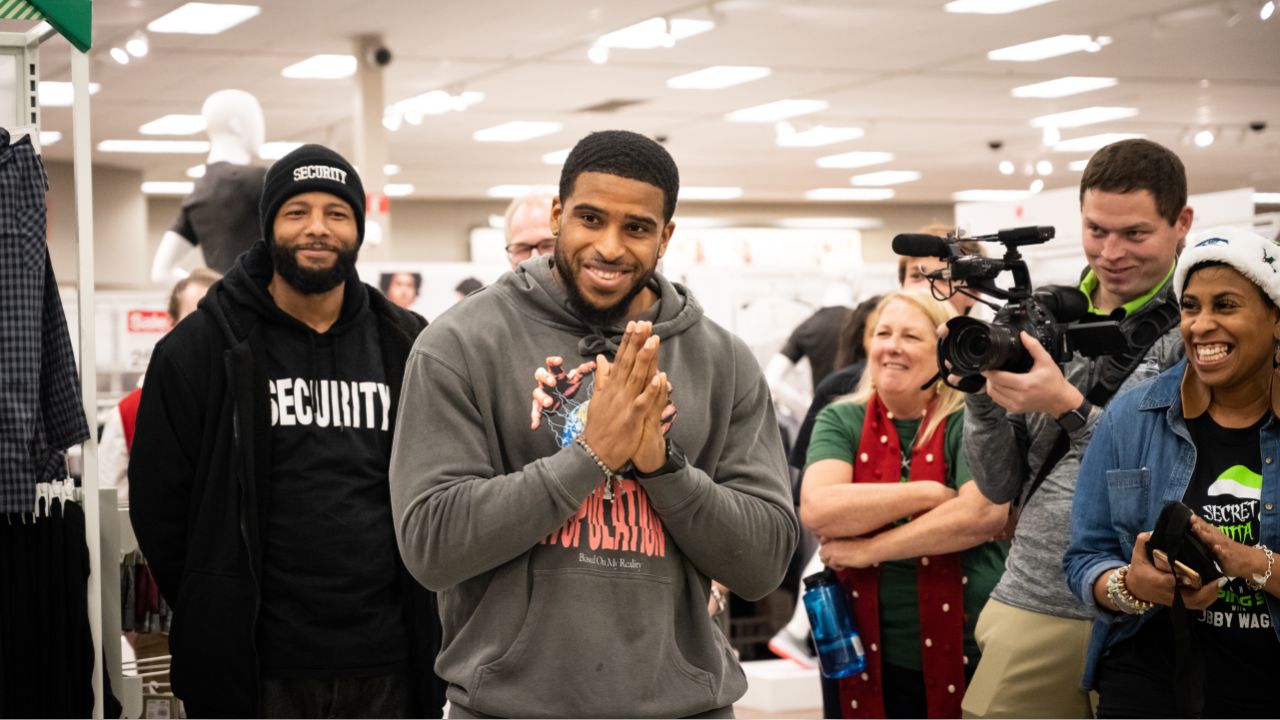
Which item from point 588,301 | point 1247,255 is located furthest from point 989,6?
point 588,301

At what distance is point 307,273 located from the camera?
2.95m

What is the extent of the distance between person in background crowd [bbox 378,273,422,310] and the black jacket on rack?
13.0 feet

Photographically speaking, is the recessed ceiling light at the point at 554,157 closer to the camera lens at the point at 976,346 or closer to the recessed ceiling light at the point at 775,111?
the recessed ceiling light at the point at 775,111

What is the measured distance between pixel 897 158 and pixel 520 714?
16.9 meters

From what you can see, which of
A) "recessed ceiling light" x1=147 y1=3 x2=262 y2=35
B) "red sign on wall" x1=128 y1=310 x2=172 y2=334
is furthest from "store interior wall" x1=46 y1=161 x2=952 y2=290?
"red sign on wall" x1=128 y1=310 x2=172 y2=334

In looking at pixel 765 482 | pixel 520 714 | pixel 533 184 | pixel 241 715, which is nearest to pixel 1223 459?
pixel 765 482

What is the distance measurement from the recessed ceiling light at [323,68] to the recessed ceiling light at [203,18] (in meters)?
1.26

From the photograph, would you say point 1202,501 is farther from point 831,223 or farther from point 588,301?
point 831,223

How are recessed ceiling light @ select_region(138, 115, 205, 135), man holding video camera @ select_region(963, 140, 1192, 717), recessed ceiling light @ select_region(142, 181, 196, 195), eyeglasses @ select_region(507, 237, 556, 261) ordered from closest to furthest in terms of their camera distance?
man holding video camera @ select_region(963, 140, 1192, 717) → eyeglasses @ select_region(507, 237, 556, 261) → recessed ceiling light @ select_region(138, 115, 205, 135) → recessed ceiling light @ select_region(142, 181, 196, 195)

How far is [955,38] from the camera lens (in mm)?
11312

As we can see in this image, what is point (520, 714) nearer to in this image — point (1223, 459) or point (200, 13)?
point (1223, 459)

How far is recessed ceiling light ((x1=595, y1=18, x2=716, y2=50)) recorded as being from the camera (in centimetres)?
1074

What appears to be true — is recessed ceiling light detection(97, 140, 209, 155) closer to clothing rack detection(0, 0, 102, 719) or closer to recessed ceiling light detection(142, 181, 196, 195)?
recessed ceiling light detection(142, 181, 196, 195)

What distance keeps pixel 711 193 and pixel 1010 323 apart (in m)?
19.1
